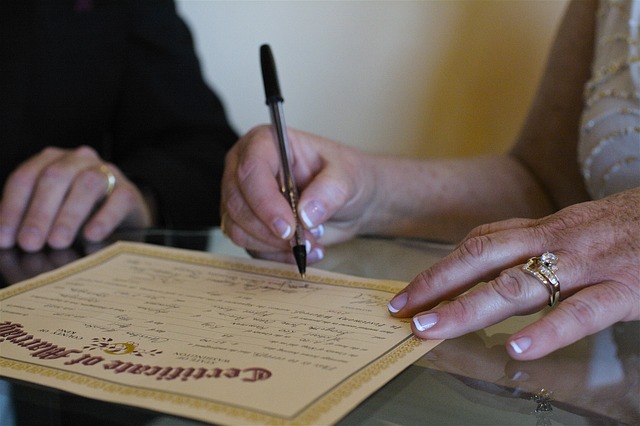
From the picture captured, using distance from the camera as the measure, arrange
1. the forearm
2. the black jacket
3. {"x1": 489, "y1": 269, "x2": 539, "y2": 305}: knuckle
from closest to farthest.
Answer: {"x1": 489, "y1": 269, "x2": 539, "y2": 305}: knuckle < the forearm < the black jacket

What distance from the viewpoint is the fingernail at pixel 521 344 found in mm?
519

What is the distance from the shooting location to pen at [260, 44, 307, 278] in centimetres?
73

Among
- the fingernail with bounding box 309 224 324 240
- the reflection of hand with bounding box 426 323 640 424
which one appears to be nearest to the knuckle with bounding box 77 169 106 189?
the fingernail with bounding box 309 224 324 240

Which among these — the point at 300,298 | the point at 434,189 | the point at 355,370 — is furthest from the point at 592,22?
the point at 355,370

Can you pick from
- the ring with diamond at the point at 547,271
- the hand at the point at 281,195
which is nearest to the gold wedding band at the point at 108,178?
the hand at the point at 281,195

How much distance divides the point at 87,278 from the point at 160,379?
0.30 meters

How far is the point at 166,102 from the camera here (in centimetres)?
137

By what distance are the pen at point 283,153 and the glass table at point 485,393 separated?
0.71ft

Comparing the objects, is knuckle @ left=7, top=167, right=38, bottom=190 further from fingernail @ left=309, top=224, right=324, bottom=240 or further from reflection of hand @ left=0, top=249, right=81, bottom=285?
fingernail @ left=309, top=224, right=324, bottom=240

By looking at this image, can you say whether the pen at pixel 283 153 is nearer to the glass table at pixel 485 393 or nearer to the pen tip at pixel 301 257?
the pen tip at pixel 301 257

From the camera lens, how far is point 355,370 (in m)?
0.49

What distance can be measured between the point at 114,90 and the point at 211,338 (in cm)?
96

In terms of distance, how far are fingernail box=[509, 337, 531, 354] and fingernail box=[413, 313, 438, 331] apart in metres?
0.06

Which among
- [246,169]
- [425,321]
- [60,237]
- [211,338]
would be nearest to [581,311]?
[425,321]
